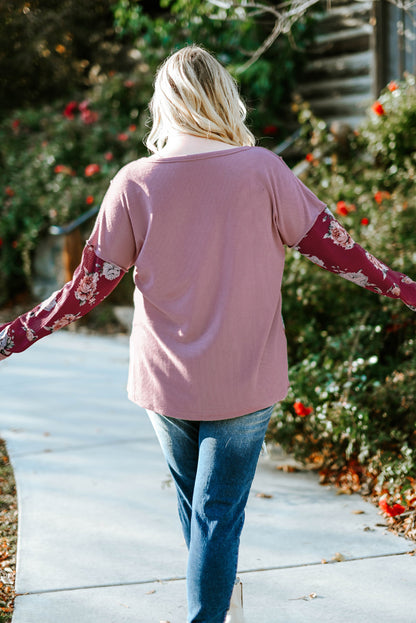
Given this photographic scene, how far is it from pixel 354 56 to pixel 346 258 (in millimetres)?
5726

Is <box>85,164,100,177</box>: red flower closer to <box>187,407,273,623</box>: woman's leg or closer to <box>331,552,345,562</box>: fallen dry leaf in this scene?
<box>331,552,345,562</box>: fallen dry leaf

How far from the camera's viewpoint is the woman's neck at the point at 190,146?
1.90 meters

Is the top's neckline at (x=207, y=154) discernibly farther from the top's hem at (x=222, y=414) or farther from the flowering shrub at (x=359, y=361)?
the flowering shrub at (x=359, y=361)

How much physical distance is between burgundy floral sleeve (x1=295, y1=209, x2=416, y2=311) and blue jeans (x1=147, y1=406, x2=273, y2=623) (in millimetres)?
445

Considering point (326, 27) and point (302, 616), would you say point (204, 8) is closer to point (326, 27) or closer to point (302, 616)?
point (326, 27)

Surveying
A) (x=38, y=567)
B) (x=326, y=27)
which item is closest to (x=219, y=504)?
(x=38, y=567)

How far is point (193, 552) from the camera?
199 cm

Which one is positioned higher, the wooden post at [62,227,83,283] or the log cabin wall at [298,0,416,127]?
the log cabin wall at [298,0,416,127]

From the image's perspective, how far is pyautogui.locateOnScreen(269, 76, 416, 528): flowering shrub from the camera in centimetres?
352

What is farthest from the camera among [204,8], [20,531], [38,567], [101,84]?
[101,84]

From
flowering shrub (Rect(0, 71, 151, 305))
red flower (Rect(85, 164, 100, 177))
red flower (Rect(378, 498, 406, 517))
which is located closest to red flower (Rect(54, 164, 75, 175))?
flowering shrub (Rect(0, 71, 151, 305))

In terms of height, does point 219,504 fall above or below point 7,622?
above

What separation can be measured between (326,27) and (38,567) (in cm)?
616

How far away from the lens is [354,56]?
7.21 metres
